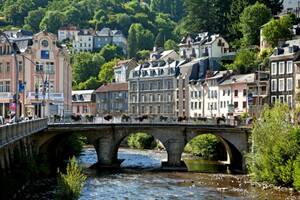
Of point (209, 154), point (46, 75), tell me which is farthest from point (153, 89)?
point (46, 75)

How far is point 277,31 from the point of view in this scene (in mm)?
129500

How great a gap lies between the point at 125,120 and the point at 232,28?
70182 millimetres

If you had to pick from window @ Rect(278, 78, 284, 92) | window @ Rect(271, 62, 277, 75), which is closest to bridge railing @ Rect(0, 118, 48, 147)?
window @ Rect(278, 78, 284, 92)

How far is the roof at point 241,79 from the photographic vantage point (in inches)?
4724

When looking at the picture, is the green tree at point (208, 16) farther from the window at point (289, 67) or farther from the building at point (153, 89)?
the window at point (289, 67)

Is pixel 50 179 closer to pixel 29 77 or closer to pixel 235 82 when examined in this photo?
pixel 29 77

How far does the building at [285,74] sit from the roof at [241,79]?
8188mm

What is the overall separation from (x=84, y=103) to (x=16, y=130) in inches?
5106

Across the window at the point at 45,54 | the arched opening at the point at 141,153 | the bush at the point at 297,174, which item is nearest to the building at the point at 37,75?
the window at the point at 45,54

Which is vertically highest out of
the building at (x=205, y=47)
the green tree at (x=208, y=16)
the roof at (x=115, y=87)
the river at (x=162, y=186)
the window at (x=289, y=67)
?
the green tree at (x=208, y=16)

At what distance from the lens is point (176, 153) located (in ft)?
308

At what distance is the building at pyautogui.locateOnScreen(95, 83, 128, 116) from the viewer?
16700 centimetres

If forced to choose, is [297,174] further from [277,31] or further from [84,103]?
[84,103]

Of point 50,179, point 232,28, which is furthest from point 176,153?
point 232,28
